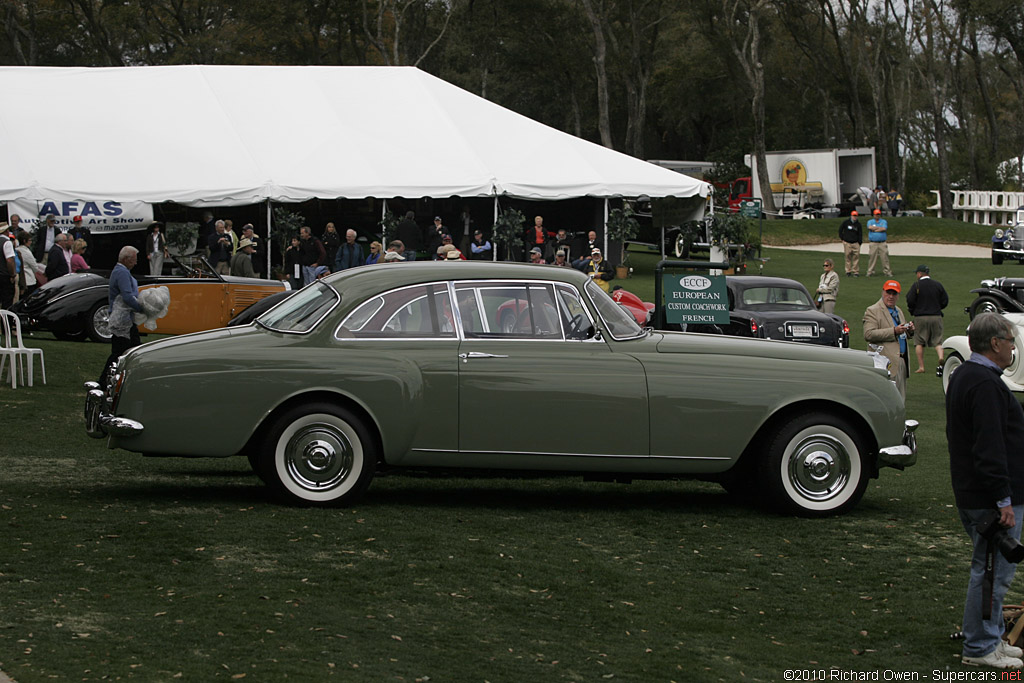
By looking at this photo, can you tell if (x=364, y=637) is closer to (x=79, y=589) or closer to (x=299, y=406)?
(x=79, y=589)

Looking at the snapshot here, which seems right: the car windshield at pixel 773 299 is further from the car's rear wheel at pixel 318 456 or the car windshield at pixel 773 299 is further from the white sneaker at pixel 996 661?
the white sneaker at pixel 996 661

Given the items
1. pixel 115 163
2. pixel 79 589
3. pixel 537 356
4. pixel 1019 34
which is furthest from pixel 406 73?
pixel 1019 34

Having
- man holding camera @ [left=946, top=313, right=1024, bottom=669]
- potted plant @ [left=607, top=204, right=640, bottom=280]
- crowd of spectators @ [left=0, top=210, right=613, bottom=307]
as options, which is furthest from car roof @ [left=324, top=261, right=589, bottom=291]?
potted plant @ [left=607, top=204, right=640, bottom=280]

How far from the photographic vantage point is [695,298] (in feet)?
51.6

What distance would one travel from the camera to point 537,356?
8844 mm

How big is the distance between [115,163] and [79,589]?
72.7ft

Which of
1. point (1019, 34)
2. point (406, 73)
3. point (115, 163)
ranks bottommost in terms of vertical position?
point (115, 163)

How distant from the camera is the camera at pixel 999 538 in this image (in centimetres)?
580

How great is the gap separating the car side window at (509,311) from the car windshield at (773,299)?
12644mm

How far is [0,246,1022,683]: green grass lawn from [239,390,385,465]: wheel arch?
45cm

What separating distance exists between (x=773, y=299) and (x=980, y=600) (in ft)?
51.6

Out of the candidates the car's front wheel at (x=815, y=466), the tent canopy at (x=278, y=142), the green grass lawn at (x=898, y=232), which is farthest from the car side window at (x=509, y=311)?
the green grass lawn at (x=898, y=232)

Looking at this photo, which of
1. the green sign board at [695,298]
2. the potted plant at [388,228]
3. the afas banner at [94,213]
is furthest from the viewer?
the potted plant at [388,228]

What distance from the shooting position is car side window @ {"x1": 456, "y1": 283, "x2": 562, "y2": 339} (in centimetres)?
897
